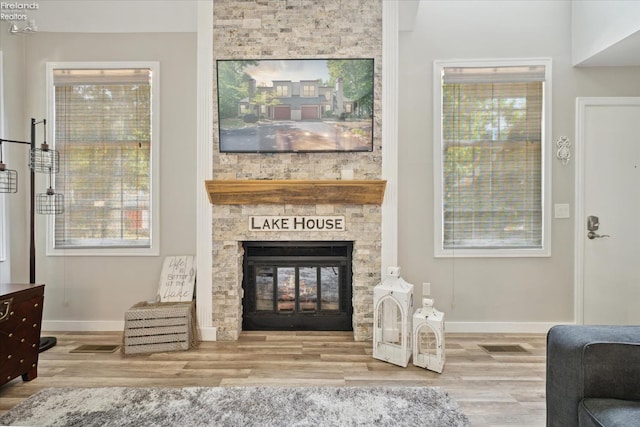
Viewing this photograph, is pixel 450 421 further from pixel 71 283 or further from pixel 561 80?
pixel 71 283

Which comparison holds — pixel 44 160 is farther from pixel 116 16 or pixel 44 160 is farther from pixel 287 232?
pixel 287 232

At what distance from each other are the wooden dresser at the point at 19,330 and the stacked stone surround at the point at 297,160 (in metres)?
1.27

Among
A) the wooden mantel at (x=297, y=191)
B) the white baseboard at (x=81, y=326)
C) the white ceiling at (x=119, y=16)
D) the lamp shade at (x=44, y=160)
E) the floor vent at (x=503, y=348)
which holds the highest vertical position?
the white ceiling at (x=119, y=16)

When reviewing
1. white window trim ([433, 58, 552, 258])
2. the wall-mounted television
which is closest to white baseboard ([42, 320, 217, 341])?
the wall-mounted television

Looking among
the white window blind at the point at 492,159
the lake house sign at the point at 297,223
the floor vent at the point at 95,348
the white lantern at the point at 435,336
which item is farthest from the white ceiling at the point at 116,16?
the white lantern at the point at 435,336

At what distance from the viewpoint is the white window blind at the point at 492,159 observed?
3609mm

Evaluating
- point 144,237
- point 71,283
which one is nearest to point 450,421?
point 144,237

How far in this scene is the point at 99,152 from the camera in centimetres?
369

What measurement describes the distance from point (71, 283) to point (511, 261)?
4142mm

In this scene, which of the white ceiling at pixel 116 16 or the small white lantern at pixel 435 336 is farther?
the white ceiling at pixel 116 16

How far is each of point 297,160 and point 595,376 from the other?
2552mm

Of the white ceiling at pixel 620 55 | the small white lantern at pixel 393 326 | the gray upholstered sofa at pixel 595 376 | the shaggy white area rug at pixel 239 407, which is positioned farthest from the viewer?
the white ceiling at pixel 620 55

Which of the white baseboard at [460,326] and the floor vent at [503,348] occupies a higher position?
the white baseboard at [460,326]

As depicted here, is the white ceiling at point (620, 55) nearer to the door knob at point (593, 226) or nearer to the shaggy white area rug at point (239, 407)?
the door knob at point (593, 226)
